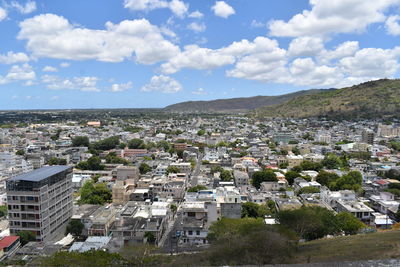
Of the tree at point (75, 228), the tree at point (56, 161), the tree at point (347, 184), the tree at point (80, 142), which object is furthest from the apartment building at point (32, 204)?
the tree at point (80, 142)

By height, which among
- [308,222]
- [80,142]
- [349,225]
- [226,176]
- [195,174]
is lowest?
[195,174]

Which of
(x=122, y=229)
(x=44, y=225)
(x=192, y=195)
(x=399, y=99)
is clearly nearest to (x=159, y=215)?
(x=122, y=229)

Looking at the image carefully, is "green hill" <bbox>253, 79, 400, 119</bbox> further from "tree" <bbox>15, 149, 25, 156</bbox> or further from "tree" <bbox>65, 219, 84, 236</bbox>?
"tree" <bbox>65, 219, 84, 236</bbox>

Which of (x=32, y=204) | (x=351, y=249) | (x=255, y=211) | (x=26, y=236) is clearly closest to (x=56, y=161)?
(x=32, y=204)

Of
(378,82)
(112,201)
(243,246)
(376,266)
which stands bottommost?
(112,201)

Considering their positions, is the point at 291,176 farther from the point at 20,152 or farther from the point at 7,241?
the point at 20,152

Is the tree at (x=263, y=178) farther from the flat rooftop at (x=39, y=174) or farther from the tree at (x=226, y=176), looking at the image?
the flat rooftop at (x=39, y=174)

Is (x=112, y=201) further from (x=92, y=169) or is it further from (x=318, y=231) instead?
(x=318, y=231)
